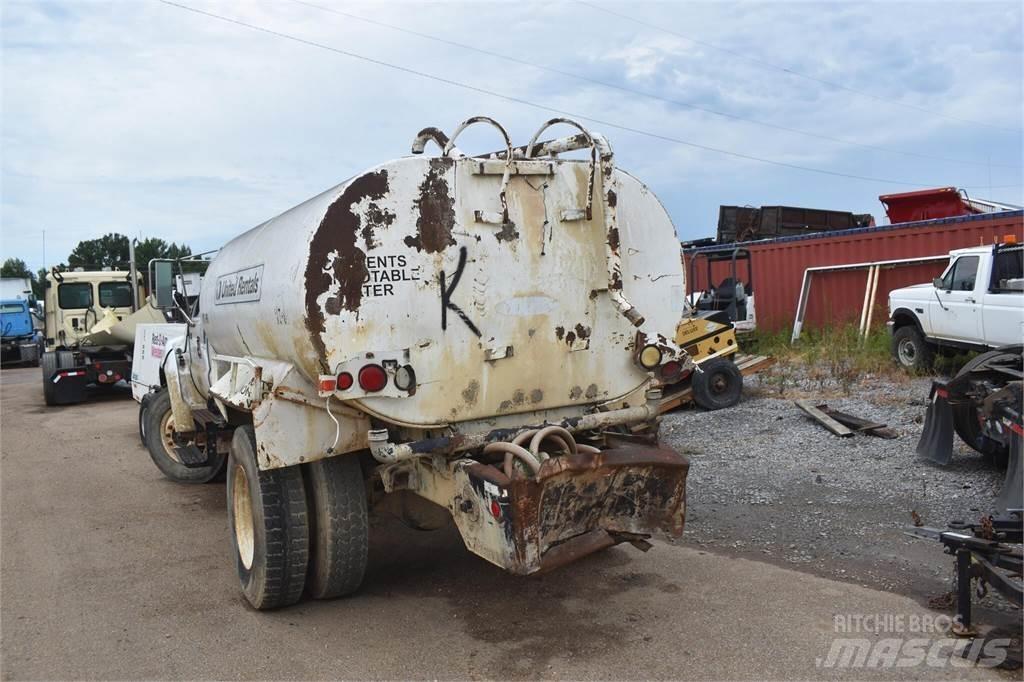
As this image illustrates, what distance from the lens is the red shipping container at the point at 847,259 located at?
1490 cm

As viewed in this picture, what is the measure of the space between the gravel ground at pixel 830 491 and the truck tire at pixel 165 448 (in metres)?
4.96

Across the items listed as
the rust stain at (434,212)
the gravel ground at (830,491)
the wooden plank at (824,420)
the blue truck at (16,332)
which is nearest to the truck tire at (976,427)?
the gravel ground at (830,491)

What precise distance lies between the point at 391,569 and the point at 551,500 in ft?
6.79

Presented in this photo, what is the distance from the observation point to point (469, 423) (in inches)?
173

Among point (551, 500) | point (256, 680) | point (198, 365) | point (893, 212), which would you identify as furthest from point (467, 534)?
point (893, 212)

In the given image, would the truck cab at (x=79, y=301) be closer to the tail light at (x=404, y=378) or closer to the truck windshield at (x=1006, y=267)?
the tail light at (x=404, y=378)

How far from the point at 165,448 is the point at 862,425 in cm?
759

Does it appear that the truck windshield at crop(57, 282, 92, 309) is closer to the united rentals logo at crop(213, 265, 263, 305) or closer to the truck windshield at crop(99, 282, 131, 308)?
the truck windshield at crop(99, 282, 131, 308)

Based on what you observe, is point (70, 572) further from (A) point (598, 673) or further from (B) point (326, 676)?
(A) point (598, 673)

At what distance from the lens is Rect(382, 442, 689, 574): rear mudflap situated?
12.3 feet

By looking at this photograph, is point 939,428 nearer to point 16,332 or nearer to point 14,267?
point 16,332

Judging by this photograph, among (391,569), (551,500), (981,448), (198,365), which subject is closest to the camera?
(551,500)

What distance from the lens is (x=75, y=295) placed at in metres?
17.1

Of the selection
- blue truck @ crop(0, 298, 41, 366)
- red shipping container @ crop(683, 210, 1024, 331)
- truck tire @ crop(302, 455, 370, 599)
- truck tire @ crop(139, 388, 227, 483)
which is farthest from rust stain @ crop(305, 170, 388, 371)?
blue truck @ crop(0, 298, 41, 366)
